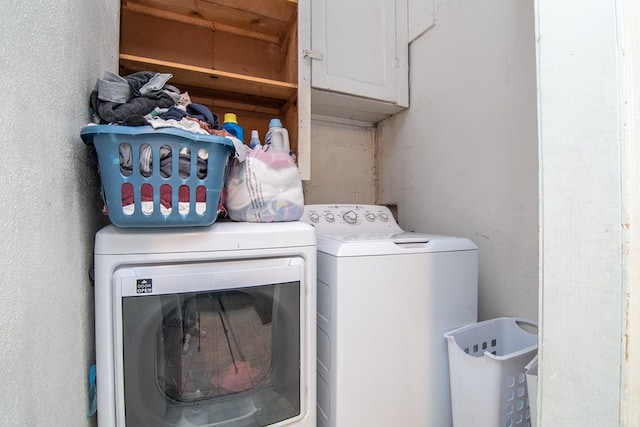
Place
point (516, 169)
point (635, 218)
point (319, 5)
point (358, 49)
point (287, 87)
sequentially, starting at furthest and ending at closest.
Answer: point (358, 49)
point (319, 5)
point (287, 87)
point (516, 169)
point (635, 218)

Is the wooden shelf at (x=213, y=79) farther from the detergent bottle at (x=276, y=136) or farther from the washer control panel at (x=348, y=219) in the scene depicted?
the washer control panel at (x=348, y=219)

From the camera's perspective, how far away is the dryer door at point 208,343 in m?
0.78

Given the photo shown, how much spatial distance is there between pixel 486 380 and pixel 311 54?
5.39 feet

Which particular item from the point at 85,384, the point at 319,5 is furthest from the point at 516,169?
the point at 85,384

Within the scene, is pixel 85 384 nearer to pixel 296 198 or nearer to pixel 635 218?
pixel 296 198

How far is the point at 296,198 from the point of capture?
1.03 meters

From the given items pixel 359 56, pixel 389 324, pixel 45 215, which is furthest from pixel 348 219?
pixel 45 215

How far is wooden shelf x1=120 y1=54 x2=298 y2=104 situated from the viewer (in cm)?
124

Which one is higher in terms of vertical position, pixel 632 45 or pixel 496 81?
pixel 496 81

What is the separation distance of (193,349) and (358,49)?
68.5 inches

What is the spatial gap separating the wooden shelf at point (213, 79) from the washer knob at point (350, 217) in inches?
27.5

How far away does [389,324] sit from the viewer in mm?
1071

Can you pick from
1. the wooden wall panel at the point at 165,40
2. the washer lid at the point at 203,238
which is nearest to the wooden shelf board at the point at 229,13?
the wooden wall panel at the point at 165,40

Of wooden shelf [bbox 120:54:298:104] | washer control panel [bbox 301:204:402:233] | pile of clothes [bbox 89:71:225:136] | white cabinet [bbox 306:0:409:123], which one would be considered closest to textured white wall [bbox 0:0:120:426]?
pile of clothes [bbox 89:71:225:136]
